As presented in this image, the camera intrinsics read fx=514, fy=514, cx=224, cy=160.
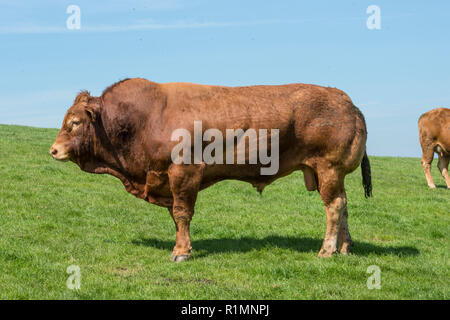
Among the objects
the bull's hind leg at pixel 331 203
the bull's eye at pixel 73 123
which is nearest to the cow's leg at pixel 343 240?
the bull's hind leg at pixel 331 203

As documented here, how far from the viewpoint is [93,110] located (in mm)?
8250

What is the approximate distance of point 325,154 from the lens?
8266 mm

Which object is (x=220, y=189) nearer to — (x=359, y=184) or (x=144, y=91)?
(x=359, y=184)

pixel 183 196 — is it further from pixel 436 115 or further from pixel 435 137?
pixel 436 115

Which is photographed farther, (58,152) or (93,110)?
(58,152)

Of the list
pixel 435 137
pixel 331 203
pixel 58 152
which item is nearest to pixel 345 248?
pixel 331 203

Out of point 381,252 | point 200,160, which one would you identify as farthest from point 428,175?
point 200,160

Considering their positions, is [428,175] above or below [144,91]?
below

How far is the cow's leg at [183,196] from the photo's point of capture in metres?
7.93

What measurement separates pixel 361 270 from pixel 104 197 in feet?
26.2

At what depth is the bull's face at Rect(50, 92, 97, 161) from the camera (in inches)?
328

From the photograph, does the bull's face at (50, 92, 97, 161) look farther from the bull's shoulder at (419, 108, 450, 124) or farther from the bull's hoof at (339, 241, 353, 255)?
the bull's shoulder at (419, 108, 450, 124)

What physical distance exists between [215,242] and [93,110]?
11.0ft

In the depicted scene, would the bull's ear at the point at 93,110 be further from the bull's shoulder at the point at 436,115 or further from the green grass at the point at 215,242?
the bull's shoulder at the point at 436,115
